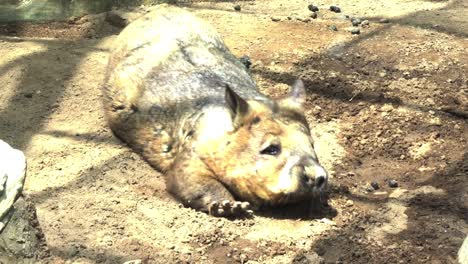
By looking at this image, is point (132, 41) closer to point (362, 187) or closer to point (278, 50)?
point (278, 50)

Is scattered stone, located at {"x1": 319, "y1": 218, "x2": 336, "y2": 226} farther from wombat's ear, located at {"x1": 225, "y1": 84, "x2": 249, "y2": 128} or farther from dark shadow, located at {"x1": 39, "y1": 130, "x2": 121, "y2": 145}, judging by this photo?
dark shadow, located at {"x1": 39, "y1": 130, "x2": 121, "y2": 145}

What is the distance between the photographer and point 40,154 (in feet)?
17.1

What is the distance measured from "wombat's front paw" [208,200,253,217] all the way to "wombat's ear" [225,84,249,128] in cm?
54

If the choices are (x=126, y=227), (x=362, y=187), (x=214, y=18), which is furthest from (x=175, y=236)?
(x=214, y=18)

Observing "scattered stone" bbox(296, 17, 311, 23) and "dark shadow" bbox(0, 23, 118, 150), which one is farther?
"scattered stone" bbox(296, 17, 311, 23)

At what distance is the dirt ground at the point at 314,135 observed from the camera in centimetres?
415

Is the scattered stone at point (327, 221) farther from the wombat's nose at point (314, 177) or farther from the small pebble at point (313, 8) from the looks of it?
the small pebble at point (313, 8)

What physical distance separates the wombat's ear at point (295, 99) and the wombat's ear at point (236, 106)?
30 centimetres


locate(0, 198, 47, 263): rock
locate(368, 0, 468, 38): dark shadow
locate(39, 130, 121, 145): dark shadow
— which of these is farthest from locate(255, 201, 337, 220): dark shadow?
locate(368, 0, 468, 38): dark shadow

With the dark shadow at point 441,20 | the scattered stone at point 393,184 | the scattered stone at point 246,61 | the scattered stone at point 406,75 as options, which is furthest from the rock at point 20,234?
the dark shadow at point 441,20

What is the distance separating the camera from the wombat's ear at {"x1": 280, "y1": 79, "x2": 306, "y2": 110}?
16.3 ft

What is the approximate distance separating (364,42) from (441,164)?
81.0 inches

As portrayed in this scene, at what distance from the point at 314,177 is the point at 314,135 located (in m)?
1.41

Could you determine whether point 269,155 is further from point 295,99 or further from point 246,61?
point 246,61
